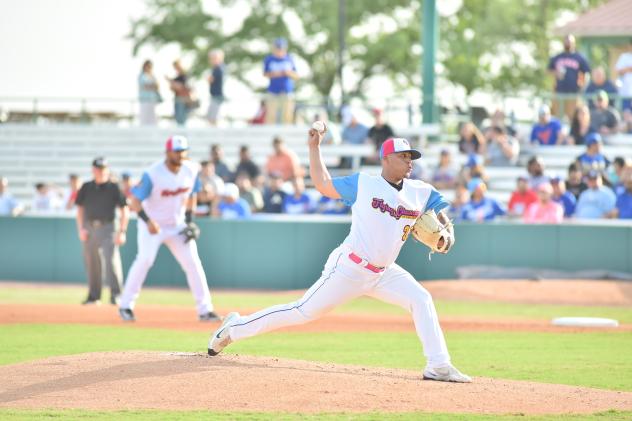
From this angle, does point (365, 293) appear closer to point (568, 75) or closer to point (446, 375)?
point (446, 375)

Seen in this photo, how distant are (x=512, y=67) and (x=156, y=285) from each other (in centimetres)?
3504

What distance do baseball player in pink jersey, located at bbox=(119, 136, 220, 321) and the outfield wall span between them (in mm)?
7516

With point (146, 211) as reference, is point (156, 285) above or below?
below

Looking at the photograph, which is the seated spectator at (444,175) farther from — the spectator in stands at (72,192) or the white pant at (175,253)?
the white pant at (175,253)

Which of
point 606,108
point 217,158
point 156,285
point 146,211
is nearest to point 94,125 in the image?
point 217,158

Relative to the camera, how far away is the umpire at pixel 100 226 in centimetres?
1995

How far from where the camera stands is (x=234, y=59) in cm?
5512

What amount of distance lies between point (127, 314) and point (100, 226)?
346 centimetres

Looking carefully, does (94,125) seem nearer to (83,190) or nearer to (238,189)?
(238,189)

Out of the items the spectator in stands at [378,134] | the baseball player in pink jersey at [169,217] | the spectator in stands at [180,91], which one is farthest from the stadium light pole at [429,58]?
the baseball player in pink jersey at [169,217]

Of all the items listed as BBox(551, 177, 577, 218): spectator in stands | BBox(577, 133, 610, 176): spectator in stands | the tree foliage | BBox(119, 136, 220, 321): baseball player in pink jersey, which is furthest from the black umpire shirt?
the tree foliage

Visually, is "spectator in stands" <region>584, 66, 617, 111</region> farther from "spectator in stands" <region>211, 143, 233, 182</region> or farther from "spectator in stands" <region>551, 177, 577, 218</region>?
"spectator in stands" <region>211, 143, 233, 182</region>

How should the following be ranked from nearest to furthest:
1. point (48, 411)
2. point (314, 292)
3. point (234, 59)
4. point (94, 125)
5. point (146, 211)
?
point (48, 411), point (314, 292), point (146, 211), point (94, 125), point (234, 59)

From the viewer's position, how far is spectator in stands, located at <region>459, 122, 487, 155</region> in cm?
2805
